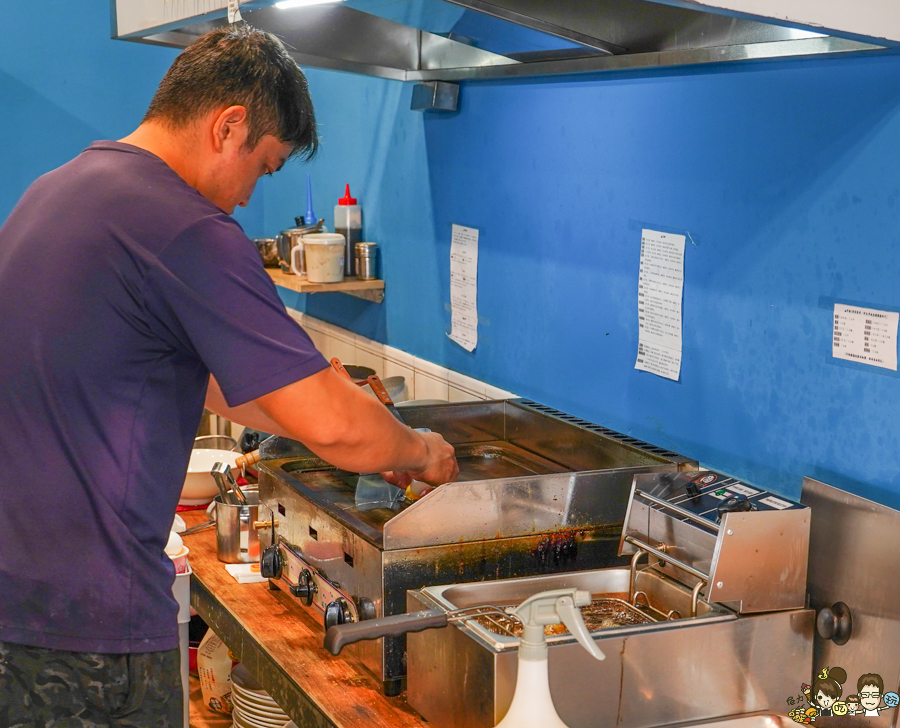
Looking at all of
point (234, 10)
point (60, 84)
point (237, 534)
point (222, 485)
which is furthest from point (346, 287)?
point (60, 84)

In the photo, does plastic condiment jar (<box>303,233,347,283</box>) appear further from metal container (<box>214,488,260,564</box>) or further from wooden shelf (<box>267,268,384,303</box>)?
metal container (<box>214,488,260,564</box>)

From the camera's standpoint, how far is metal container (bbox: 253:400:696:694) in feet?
5.17

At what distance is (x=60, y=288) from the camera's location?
1.25 m

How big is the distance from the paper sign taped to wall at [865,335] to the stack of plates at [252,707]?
133cm

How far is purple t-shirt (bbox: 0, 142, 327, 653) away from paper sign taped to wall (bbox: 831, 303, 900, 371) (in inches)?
32.6

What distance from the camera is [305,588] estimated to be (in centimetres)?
180

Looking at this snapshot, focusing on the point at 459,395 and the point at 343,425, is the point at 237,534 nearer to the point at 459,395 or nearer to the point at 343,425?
the point at 459,395

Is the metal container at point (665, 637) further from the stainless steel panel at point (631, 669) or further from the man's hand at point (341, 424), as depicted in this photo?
the man's hand at point (341, 424)

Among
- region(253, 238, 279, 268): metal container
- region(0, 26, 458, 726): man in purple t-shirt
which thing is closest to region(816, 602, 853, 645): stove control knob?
region(0, 26, 458, 726): man in purple t-shirt

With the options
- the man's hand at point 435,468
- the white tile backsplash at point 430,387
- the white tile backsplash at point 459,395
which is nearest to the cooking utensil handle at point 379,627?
the man's hand at point 435,468

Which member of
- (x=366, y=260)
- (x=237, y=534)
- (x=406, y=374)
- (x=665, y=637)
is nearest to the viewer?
(x=665, y=637)

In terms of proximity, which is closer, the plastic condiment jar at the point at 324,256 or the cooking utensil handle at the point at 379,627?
the cooking utensil handle at the point at 379,627

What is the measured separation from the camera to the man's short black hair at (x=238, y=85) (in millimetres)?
1343

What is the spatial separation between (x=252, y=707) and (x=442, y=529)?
87 centimetres
